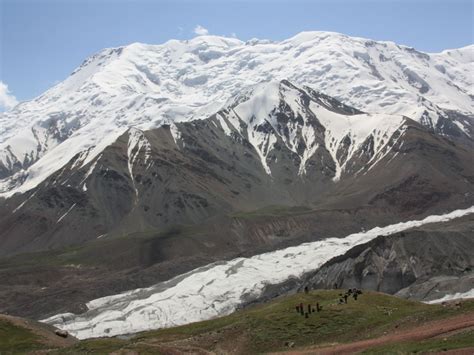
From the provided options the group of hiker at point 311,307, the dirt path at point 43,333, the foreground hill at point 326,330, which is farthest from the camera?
the dirt path at point 43,333

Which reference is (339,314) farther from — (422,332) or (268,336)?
(422,332)

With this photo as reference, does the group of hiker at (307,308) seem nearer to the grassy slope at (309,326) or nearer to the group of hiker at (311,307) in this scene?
the group of hiker at (311,307)

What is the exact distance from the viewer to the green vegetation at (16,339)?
256ft

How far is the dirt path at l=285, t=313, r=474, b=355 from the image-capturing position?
56188 mm

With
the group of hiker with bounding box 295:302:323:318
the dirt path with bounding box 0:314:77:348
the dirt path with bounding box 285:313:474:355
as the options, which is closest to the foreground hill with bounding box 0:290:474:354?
the dirt path with bounding box 285:313:474:355

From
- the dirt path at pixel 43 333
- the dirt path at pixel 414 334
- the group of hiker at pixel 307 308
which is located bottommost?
the dirt path at pixel 414 334

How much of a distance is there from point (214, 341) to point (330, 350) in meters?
19.8

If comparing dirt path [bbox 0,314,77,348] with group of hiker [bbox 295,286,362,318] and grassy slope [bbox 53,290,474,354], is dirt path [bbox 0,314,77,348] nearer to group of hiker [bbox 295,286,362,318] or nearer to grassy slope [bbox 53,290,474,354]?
grassy slope [bbox 53,290,474,354]

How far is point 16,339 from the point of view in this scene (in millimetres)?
82875

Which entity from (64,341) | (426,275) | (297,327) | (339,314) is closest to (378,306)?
(339,314)

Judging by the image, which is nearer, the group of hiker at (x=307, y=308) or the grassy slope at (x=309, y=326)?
the grassy slope at (x=309, y=326)

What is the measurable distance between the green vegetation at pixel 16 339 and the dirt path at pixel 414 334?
32.0 m

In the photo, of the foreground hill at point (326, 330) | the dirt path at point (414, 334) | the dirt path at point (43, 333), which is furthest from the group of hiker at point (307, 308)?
the dirt path at point (43, 333)

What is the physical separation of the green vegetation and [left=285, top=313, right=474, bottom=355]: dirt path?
1258 inches
